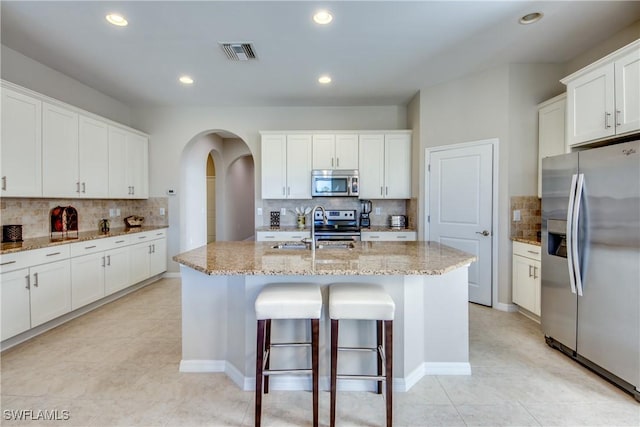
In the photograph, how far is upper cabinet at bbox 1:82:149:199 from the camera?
9.37ft

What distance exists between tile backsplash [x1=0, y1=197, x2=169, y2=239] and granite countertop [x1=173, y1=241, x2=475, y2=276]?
2.26m

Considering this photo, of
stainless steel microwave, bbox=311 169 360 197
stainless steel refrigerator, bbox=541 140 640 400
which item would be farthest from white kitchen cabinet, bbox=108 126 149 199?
stainless steel refrigerator, bbox=541 140 640 400

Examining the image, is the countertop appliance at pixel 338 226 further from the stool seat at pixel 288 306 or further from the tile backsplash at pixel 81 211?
the stool seat at pixel 288 306

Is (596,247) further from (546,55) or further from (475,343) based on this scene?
(546,55)

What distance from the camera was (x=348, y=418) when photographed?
1837 millimetres

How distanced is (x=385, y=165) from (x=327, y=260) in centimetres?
297

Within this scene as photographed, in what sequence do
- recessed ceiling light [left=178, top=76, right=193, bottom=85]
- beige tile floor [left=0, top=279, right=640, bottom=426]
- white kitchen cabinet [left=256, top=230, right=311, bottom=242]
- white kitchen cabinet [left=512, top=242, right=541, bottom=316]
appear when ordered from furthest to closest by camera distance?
white kitchen cabinet [left=256, top=230, right=311, bottom=242]
recessed ceiling light [left=178, top=76, right=193, bottom=85]
white kitchen cabinet [left=512, top=242, right=541, bottom=316]
beige tile floor [left=0, top=279, right=640, bottom=426]

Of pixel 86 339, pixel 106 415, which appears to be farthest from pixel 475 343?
pixel 86 339

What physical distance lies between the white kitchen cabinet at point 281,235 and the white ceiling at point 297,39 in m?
2.05

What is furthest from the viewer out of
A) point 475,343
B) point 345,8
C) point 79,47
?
point 79,47

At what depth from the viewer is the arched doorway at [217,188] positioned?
5305 mm

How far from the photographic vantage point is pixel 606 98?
230 cm

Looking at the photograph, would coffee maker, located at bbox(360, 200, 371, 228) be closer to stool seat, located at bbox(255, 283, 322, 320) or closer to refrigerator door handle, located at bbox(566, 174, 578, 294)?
refrigerator door handle, located at bbox(566, 174, 578, 294)

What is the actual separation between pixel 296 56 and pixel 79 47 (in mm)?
2194
